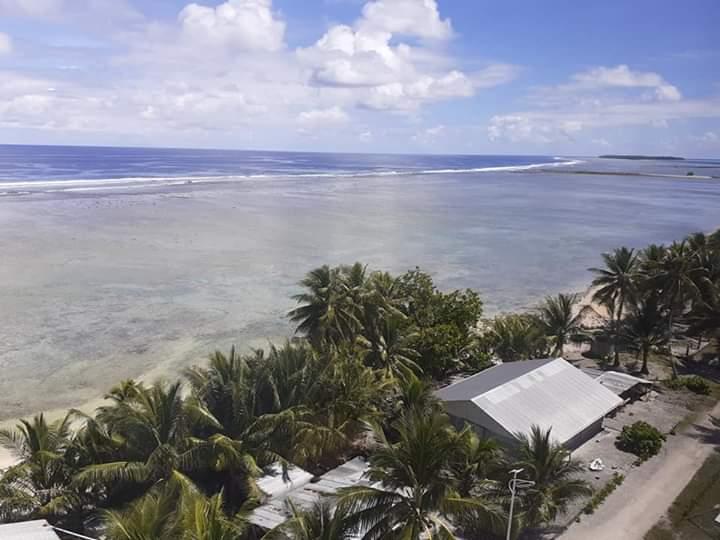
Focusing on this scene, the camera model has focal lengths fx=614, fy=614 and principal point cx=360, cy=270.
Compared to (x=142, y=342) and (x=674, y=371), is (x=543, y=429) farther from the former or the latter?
(x=142, y=342)

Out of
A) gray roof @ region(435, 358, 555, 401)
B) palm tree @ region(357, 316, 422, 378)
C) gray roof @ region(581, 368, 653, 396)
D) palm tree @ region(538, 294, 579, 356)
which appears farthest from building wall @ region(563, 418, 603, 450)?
palm tree @ region(538, 294, 579, 356)

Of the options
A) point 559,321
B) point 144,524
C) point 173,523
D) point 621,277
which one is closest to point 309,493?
point 173,523

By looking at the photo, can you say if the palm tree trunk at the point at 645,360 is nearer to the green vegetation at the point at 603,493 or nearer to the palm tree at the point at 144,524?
the green vegetation at the point at 603,493

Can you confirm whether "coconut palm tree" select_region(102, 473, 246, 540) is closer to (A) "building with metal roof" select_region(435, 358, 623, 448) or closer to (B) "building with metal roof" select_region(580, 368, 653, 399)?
(A) "building with metal roof" select_region(435, 358, 623, 448)

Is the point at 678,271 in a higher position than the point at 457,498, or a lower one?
higher

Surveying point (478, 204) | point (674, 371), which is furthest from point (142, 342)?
point (478, 204)

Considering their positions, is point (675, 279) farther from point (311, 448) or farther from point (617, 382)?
point (311, 448)
